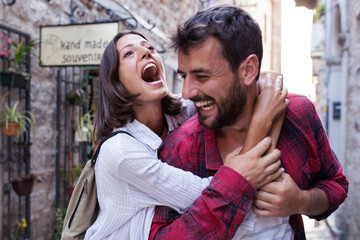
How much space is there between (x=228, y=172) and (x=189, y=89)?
0.41m

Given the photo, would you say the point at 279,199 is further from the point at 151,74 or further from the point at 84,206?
the point at 151,74

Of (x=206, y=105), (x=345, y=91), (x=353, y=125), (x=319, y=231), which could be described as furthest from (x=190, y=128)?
(x=319, y=231)

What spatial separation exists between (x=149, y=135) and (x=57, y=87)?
10.7ft

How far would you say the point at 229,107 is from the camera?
1713 millimetres

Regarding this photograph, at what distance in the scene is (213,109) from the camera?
67.1 inches

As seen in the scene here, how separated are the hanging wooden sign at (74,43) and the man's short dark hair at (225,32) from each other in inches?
95.4

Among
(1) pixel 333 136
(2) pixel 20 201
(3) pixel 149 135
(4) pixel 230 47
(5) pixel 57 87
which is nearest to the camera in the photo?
(4) pixel 230 47

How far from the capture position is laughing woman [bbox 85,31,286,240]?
1572mm

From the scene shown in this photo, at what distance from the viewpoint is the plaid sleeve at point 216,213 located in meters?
1.45

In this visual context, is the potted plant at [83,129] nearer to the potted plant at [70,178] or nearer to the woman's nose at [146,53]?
the potted plant at [70,178]

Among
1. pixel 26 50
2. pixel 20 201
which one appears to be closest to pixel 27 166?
pixel 20 201

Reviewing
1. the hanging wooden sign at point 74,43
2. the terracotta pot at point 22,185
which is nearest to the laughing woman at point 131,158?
the hanging wooden sign at point 74,43

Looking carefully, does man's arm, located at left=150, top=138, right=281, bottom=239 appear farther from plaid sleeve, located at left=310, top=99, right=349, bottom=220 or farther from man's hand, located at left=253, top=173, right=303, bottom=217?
plaid sleeve, located at left=310, top=99, right=349, bottom=220

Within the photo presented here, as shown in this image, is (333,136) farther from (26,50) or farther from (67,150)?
(26,50)
